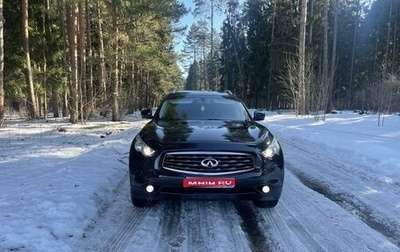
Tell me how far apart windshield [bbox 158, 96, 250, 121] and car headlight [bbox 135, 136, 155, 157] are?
124cm

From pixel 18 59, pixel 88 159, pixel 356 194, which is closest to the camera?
pixel 356 194

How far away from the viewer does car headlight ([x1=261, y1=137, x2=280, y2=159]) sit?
190 inches

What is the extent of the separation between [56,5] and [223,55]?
45.5 meters

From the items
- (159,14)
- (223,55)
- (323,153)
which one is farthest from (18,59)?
(223,55)

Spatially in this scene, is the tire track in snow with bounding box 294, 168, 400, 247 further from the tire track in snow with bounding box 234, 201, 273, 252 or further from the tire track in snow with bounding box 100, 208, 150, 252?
the tire track in snow with bounding box 100, 208, 150, 252

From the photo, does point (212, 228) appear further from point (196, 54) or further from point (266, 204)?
point (196, 54)

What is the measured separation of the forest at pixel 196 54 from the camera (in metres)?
20.9

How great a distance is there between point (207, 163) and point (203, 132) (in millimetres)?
651

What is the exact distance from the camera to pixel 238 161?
465 centimetres

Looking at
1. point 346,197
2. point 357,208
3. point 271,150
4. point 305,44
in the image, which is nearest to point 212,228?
point 271,150

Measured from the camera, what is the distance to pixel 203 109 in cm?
661

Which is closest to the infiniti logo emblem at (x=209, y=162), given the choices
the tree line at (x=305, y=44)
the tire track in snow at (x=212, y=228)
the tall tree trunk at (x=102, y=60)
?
the tire track in snow at (x=212, y=228)

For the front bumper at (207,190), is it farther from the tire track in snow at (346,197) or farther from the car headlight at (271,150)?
the tire track in snow at (346,197)

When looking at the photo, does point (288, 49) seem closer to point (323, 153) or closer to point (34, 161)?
point (323, 153)
